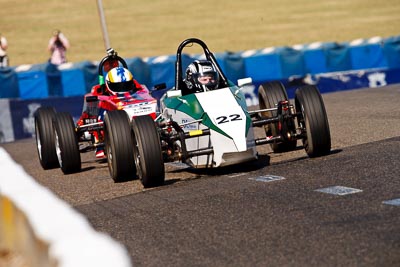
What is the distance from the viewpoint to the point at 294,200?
28.7 ft

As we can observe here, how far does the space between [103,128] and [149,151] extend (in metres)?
1.41

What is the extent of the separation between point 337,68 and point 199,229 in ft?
65.1

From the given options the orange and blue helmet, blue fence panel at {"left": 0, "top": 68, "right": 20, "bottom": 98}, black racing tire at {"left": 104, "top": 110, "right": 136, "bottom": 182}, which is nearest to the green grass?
blue fence panel at {"left": 0, "top": 68, "right": 20, "bottom": 98}

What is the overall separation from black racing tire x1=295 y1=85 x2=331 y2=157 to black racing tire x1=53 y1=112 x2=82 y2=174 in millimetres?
3153

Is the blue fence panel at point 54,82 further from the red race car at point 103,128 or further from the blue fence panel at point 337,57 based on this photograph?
the red race car at point 103,128

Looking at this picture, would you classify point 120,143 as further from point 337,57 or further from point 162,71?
point 337,57

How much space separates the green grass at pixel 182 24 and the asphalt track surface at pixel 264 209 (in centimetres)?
2730

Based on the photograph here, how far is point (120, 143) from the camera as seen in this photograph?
1134 cm

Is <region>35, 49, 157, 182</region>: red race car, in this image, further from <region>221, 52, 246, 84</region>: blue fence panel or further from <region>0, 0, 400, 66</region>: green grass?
<region>0, 0, 400, 66</region>: green grass

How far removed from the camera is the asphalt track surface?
6.78 metres

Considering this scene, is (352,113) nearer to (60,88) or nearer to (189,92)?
(189,92)

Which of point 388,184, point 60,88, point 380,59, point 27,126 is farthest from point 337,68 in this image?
point 388,184

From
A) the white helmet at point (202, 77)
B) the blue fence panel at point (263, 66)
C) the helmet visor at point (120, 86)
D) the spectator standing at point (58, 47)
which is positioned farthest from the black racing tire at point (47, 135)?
the spectator standing at point (58, 47)

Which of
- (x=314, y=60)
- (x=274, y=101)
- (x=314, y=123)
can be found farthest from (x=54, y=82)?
(x=314, y=123)
